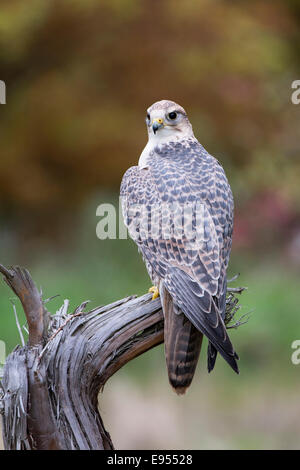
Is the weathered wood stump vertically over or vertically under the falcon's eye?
under

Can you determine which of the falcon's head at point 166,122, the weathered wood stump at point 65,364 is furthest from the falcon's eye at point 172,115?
the weathered wood stump at point 65,364

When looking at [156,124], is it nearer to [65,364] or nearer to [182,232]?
[182,232]

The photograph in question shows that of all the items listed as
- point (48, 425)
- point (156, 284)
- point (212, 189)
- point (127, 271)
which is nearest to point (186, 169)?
point (212, 189)

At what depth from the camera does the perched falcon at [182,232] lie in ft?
8.26

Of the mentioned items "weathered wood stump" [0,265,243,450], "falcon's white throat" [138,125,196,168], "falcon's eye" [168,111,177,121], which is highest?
"falcon's eye" [168,111,177,121]

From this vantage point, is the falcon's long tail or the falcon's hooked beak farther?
the falcon's hooked beak

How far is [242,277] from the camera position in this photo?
6.88 metres

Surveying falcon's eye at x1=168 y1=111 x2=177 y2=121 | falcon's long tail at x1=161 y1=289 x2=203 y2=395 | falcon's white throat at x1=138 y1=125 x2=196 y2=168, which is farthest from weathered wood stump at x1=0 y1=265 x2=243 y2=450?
falcon's eye at x1=168 y1=111 x2=177 y2=121

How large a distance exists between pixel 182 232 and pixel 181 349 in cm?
49

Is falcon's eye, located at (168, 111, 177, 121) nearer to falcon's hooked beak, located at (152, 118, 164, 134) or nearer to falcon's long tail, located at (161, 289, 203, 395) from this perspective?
falcon's hooked beak, located at (152, 118, 164, 134)

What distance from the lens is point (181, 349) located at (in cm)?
252

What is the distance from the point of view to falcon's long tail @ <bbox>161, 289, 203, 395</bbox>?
252cm

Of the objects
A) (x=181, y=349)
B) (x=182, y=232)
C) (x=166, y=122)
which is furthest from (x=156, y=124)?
(x=181, y=349)

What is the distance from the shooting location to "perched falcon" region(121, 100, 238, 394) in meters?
2.52
